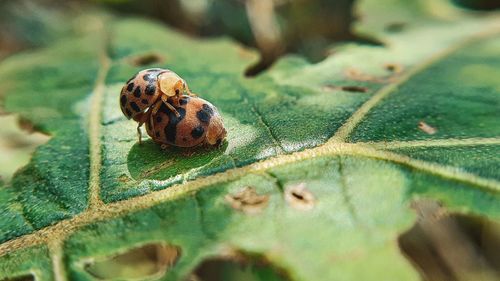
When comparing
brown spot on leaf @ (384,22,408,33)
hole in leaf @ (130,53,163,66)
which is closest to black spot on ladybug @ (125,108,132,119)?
hole in leaf @ (130,53,163,66)

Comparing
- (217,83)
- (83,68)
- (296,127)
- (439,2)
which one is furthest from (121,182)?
(439,2)

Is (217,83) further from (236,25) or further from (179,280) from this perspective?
(236,25)

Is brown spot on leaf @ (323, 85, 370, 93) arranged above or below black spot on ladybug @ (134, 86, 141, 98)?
below

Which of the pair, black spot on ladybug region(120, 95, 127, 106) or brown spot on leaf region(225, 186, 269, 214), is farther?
black spot on ladybug region(120, 95, 127, 106)

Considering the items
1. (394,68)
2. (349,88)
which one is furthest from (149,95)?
(394,68)

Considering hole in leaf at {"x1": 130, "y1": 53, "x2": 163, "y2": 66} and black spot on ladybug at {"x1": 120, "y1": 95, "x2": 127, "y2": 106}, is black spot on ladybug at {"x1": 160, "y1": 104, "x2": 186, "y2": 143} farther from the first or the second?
hole in leaf at {"x1": 130, "y1": 53, "x2": 163, "y2": 66}

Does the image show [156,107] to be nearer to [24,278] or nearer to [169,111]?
[169,111]

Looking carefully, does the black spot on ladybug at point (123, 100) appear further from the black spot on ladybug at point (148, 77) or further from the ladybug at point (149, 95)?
the black spot on ladybug at point (148, 77)
